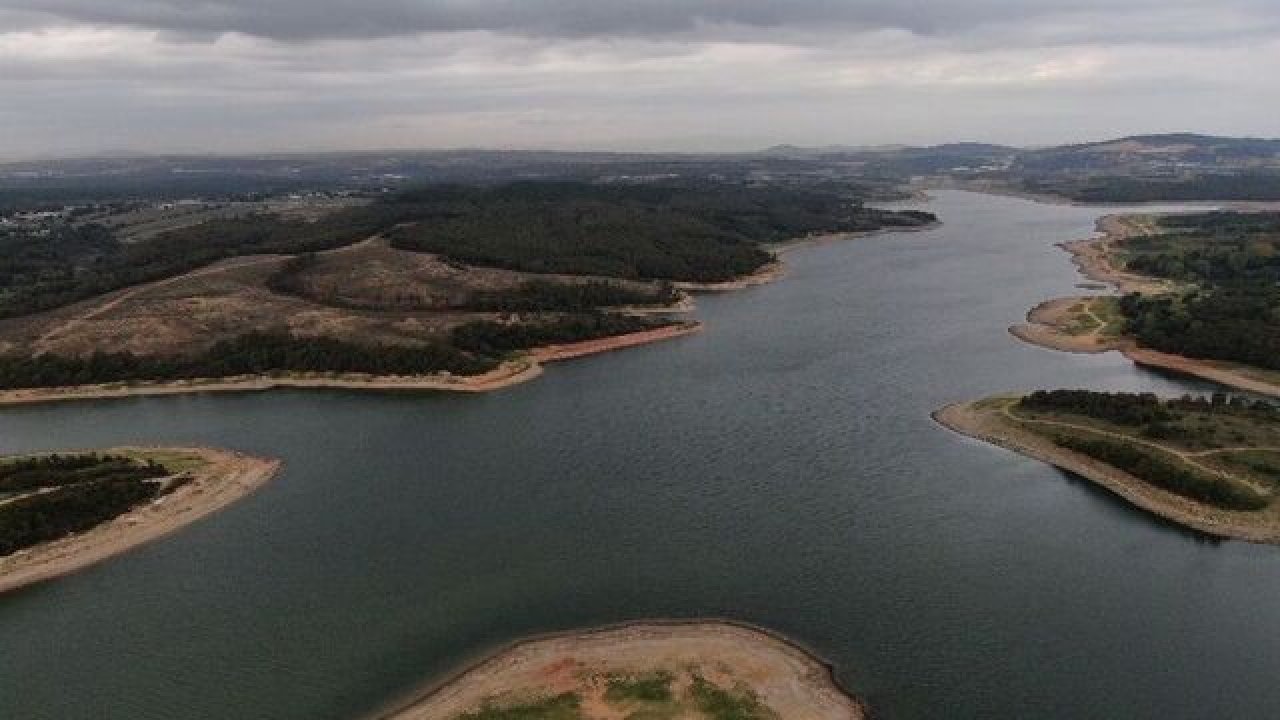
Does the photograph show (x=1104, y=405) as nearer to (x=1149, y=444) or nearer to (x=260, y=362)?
(x=1149, y=444)

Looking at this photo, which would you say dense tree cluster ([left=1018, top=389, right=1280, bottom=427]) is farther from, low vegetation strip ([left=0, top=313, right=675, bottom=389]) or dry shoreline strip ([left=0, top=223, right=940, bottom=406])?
low vegetation strip ([left=0, top=313, right=675, bottom=389])

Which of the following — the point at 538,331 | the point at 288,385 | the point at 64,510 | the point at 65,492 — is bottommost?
the point at 288,385

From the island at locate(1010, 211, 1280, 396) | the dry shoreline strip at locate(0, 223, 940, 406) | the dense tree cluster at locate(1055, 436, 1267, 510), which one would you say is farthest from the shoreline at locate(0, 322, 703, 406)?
the island at locate(1010, 211, 1280, 396)

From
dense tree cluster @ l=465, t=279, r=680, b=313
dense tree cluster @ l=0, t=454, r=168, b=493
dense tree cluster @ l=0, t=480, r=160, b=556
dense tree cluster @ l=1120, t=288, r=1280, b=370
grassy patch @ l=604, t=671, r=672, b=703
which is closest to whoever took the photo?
grassy patch @ l=604, t=671, r=672, b=703

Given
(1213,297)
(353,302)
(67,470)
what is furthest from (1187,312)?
(67,470)

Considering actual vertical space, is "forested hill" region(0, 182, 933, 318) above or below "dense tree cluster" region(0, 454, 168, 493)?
above

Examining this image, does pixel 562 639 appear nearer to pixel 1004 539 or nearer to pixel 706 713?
pixel 706 713

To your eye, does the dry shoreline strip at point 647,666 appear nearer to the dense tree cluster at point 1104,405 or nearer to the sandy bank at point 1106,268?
the dense tree cluster at point 1104,405
